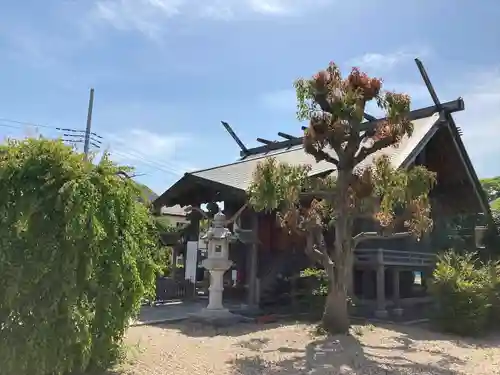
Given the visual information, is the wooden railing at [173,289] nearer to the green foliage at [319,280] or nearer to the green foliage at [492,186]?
the green foliage at [319,280]

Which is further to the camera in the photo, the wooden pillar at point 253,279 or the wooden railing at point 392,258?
the wooden railing at point 392,258

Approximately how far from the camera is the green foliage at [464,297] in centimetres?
1030

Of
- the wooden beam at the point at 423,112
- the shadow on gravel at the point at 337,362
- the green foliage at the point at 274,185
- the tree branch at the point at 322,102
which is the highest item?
the wooden beam at the point at 423,112

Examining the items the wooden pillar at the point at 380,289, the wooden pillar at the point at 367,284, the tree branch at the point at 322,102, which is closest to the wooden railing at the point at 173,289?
the wooden pillar at the point at 367,284

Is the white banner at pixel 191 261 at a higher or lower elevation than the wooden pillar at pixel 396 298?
higher

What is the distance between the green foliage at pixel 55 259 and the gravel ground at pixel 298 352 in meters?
1.19

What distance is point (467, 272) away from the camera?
10.8 meters

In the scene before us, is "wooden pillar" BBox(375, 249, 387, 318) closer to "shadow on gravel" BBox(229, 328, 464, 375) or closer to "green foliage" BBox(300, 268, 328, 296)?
"green foliage" BBox(300, 268, 328, 296)

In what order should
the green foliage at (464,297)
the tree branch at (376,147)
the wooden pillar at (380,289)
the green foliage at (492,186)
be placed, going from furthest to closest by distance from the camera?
the green foliage at (492,186) → the wooden pillar at (380,289) → the green foliage at (464,297) → the tree branch at (376,147)

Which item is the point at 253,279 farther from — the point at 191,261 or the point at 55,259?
the point at 55,259

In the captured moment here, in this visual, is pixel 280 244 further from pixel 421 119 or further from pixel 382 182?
pixel 382 182

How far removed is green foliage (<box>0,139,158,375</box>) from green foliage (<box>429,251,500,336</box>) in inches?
301

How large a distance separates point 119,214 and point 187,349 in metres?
3.07

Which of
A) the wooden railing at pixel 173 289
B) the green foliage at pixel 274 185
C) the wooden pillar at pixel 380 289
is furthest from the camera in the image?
the wooden railing at pixel 173 289
